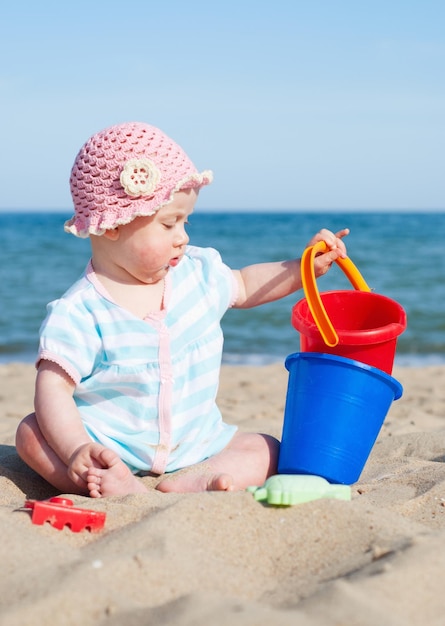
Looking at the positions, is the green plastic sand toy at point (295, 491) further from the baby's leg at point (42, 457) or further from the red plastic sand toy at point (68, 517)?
the baby's leg at point (42, 457)

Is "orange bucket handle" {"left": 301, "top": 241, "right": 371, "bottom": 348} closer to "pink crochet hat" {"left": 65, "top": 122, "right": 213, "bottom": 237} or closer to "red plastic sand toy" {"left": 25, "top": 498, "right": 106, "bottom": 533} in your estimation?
"pink crochet hat" {"left": 65, "top": 122, "right": 213, "bottom": 237}

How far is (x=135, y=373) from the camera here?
2543mm

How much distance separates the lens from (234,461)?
8.77 ft

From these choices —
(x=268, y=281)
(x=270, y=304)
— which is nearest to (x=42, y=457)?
(x=268, y=281)

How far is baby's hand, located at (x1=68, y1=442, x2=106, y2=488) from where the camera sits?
7.59 feet

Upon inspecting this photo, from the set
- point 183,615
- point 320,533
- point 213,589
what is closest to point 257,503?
point 320,533

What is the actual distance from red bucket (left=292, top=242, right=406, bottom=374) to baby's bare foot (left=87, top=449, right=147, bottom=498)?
0.75 m

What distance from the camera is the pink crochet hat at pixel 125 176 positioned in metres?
2.49

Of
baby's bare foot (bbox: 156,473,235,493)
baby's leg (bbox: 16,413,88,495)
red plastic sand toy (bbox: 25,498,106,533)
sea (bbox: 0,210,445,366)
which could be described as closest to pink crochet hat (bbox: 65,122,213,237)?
baby's leg (bbox: 16,413,88,495)

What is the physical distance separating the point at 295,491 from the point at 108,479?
0.62 m

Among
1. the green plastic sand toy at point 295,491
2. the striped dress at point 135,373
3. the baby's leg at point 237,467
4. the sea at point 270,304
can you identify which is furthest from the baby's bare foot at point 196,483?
the sea at point 270,304

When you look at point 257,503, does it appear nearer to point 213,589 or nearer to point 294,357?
point 213,589

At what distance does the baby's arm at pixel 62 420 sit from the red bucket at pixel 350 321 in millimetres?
793

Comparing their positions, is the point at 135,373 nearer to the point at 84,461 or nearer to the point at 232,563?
the point at 84,461
